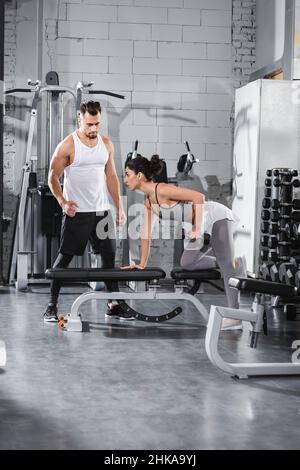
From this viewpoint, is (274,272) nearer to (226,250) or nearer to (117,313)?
(226,250)

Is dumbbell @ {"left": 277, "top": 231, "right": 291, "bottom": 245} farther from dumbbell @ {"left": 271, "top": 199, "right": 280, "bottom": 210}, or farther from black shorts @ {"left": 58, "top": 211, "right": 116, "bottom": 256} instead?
black shorts @ {"left": 58, "top": 211, "right": 116, "bottom": 256}

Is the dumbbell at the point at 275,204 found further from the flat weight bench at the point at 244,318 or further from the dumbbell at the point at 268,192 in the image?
the flat weight bench at the point at 244,318

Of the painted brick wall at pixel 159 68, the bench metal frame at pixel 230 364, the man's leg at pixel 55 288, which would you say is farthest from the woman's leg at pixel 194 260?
→ the painted brick wall at pixel 159 68

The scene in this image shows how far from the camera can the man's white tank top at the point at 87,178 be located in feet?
16.8

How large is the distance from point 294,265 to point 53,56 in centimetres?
387

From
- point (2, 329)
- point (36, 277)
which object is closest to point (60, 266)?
point (2, 329)

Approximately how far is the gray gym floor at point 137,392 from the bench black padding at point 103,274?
0.36 metres

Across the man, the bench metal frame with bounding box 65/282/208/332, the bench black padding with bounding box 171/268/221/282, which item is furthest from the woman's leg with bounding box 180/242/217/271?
the man

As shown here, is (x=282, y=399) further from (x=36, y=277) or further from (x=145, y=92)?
(x=145, y=92)

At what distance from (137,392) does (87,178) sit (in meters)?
2.22

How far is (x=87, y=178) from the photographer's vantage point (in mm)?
5191

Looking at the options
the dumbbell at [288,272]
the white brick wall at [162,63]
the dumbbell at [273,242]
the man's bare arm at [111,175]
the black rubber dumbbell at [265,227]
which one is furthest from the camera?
the white brick wall at [162,63]

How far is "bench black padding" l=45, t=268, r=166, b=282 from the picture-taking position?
4891 mm
